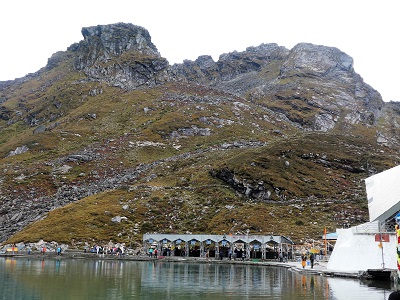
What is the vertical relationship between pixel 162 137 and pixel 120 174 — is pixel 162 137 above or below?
above

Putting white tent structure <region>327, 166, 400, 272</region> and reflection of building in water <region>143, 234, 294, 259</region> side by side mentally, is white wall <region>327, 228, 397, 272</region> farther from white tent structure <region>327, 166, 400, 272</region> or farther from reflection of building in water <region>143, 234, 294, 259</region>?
reflection of building in water <region>143, 234, 294, 259</region>

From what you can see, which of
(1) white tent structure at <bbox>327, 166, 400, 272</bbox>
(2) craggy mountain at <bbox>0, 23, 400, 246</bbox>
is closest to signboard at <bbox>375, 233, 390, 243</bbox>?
(1) white tent structure at <bbox>327, 166, 400, 272</bbox>

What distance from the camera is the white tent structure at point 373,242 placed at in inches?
1356

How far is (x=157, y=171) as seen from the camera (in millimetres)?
116500

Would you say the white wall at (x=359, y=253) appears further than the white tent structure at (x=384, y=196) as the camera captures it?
No

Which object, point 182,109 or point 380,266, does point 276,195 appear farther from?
point 182,109

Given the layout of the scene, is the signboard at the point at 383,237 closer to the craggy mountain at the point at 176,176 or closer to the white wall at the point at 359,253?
the white wall at the point at 359,253

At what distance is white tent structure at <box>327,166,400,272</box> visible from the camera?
113ft

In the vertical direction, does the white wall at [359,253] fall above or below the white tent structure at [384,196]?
below

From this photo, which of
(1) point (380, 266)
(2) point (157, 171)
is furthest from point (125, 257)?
(2) point (157, 171)

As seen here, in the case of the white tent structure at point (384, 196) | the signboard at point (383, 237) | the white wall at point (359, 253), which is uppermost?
the white tent structure at point (384, 196)

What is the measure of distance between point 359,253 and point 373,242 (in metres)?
2.04

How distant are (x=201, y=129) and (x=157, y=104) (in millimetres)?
35621

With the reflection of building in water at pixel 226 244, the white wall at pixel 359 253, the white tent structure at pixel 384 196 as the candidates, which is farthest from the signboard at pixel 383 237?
the reflection of building in water at pixel 226 244
